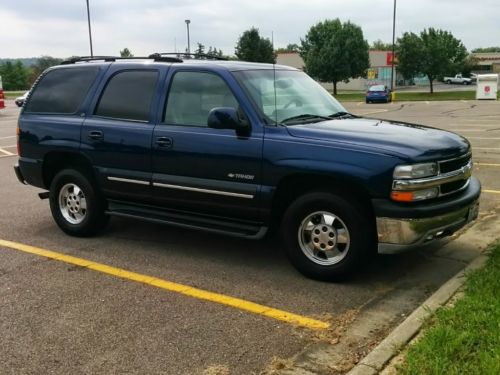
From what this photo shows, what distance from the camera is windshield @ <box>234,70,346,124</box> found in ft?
17.4

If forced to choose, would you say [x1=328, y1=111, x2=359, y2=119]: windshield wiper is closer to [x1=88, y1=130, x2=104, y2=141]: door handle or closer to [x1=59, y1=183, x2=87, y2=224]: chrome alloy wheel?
[x1=88, y1=130, x2=104, y2=141]: door handle

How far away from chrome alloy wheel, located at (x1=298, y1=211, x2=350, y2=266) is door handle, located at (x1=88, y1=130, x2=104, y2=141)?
93.3 inches

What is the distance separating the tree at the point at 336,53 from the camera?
56875 millimetres

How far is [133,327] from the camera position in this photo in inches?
162

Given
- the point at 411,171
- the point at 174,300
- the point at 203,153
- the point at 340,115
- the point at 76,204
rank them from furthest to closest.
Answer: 1. the point at 76,204
2. the point at 340,115
3. the point at 203,153
4. the point at 174,300
5. the point at 411,171

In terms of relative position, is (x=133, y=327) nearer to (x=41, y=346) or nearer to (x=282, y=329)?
(x=41, y=346)

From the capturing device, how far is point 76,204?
6504mm

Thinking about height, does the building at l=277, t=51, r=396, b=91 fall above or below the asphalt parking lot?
above

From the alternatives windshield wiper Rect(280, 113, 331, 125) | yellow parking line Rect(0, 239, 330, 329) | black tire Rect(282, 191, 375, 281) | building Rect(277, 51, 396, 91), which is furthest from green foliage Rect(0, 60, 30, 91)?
black tire Rect(282, 191, 375, 281)

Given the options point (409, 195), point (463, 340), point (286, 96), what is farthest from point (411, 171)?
point (286, 96)

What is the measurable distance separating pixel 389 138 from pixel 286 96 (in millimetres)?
1218

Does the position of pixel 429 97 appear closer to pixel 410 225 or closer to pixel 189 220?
pixel 189 220

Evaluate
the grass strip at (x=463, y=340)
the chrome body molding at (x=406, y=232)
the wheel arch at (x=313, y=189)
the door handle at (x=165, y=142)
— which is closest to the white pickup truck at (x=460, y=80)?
the door handle at (x=165, y=142)

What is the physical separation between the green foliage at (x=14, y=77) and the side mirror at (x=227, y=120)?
8866cm
